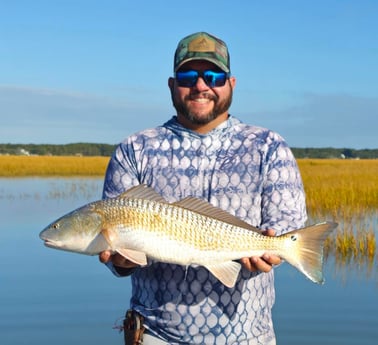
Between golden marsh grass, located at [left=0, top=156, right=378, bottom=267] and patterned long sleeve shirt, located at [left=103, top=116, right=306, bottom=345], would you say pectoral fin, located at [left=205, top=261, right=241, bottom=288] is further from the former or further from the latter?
golden marsh grass, located at [left=0, top=156, right=378, bottom=267]

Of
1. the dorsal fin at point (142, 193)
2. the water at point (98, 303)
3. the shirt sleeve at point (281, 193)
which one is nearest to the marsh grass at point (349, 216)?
the water at point (98, 303)

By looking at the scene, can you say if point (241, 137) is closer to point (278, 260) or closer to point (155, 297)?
point (278, 260)

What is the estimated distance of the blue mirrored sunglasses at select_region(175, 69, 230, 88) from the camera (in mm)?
4309

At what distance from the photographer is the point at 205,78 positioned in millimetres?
4309

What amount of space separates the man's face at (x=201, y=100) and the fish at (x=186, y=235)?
0.49 meters

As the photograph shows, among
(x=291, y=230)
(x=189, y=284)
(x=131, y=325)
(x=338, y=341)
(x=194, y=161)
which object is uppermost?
(x=194, y=161)

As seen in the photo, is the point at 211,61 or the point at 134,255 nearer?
the point at 134,255

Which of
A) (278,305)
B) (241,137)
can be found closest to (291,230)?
(241,137)

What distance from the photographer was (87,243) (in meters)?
4.06

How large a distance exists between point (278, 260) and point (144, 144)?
1.00 metres

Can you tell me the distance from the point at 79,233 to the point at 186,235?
1.89 ft

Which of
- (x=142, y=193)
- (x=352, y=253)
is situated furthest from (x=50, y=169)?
(x=142, y=193)

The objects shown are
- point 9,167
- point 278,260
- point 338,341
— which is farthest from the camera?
point 9,167

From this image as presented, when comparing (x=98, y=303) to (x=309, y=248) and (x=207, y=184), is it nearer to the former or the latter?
(x=207, y=184)
